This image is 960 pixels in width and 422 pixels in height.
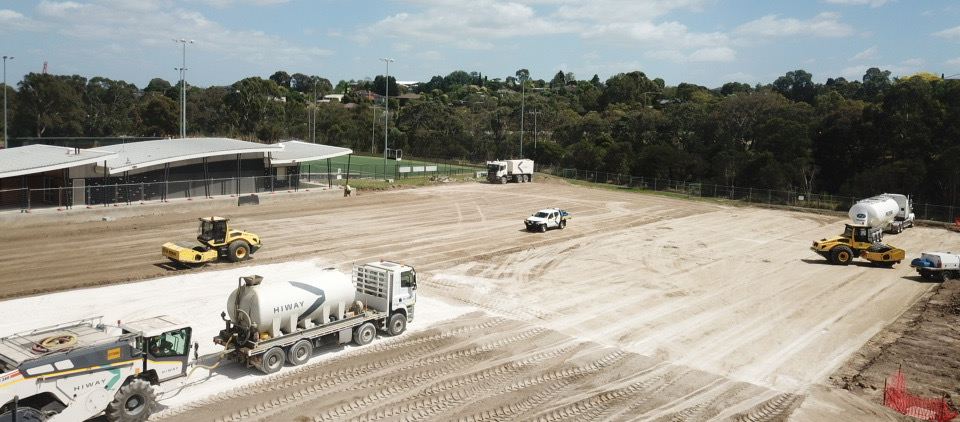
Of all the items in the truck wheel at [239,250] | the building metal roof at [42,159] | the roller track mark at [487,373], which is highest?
the building metal roof at [42,159]

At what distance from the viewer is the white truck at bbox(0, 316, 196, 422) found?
12320mm

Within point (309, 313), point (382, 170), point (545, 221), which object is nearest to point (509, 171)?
point (382, 170)

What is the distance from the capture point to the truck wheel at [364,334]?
19797mm

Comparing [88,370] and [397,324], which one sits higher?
[88,370]

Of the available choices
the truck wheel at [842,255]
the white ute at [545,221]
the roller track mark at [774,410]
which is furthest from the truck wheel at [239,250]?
the truck wheel at [842,255]

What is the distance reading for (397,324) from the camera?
2105 cm

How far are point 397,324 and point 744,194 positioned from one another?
54073 mm

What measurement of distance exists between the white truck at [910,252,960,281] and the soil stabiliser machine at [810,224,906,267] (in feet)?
7.17

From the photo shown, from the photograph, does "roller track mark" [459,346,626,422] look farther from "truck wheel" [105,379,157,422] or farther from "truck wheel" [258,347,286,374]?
"truck wheel" [105,379,157,422]

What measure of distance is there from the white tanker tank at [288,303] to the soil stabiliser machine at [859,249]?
26.9 meters

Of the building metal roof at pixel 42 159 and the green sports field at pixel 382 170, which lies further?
the green sports field at pixel 382 170

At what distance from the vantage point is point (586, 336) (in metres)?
22.2

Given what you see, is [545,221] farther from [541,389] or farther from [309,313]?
[309,313]

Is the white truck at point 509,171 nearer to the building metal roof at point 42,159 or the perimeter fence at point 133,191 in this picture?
the perimeter fence at point 133,191
